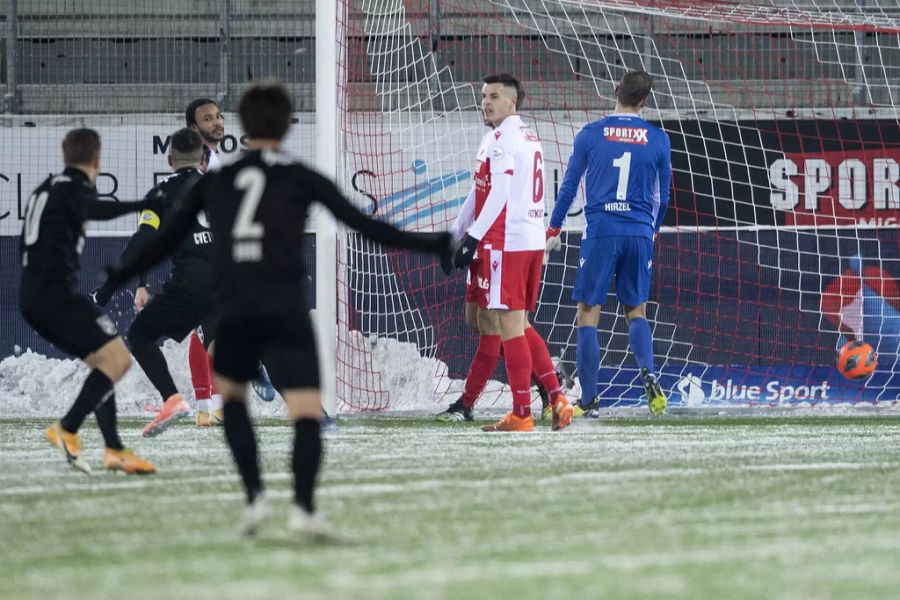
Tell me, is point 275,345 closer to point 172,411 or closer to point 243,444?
point 243,444

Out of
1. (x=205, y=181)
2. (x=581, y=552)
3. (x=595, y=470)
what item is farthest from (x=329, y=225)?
(x=581, y=552)

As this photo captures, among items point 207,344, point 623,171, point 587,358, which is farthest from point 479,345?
point 207,344

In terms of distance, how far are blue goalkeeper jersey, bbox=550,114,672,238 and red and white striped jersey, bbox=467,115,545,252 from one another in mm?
540

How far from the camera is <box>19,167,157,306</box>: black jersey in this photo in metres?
5.42

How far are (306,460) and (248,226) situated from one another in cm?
61

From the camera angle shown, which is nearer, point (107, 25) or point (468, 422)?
point (468, 422)

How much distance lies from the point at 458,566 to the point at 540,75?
10539 mm

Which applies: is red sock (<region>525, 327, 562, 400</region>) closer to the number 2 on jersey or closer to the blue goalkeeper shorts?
the blue goalkeeper shorts

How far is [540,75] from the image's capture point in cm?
1332

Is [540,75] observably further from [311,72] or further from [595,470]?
[595,470]

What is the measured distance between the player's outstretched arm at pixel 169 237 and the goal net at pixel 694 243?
18.0 ft

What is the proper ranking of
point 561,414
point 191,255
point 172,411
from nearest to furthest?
point 172,411
point 561,414
point 191,255

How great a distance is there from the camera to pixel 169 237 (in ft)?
13.3

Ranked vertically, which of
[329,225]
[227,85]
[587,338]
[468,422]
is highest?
[227,85]
